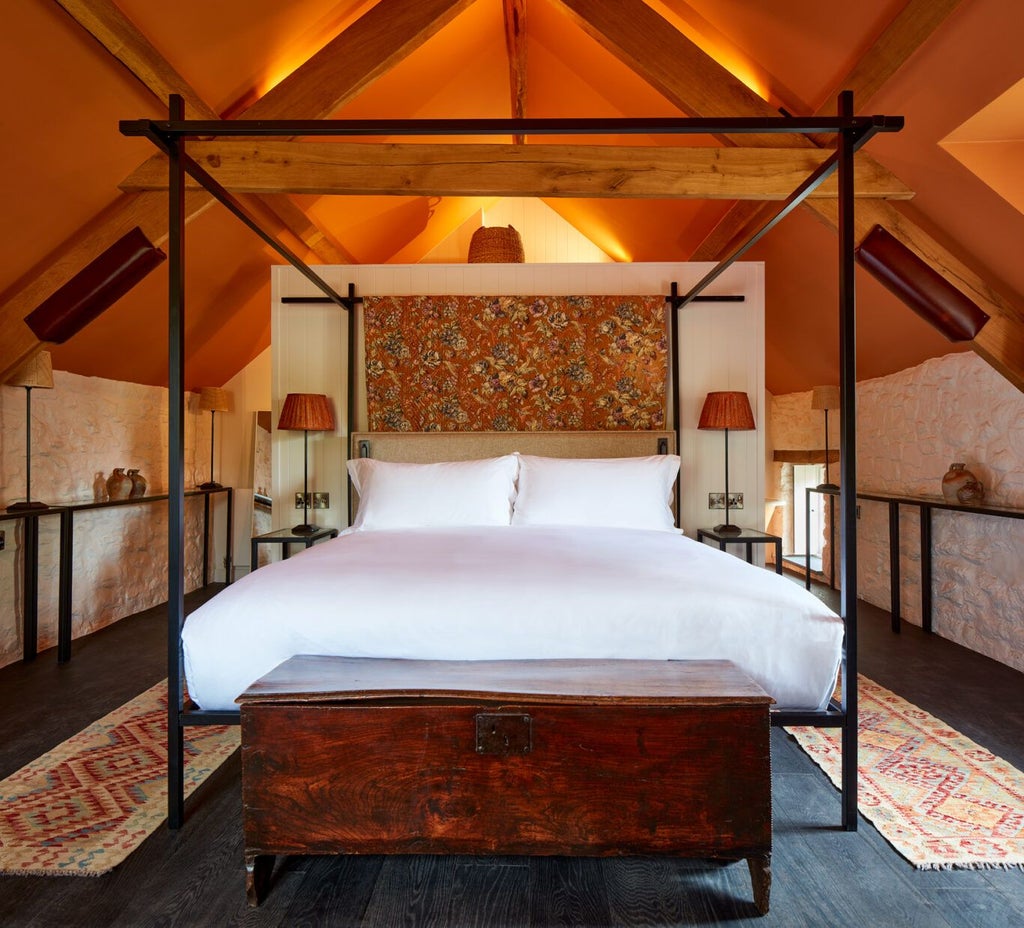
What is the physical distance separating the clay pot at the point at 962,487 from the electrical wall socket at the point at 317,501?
367cm

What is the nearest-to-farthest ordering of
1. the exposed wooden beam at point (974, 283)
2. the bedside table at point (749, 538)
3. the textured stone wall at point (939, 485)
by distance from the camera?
the exposed wooden beam at point (974, 283) → the textured stone wall at point (939, 485) → the bedside table at point (749, 538)

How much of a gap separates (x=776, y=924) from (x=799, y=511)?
17.8 ft

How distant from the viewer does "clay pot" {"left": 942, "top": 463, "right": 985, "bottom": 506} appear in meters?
3.49

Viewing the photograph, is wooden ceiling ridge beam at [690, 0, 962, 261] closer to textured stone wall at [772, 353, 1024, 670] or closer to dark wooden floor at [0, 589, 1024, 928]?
textured stone wall at [772, 353, 1024, 670]

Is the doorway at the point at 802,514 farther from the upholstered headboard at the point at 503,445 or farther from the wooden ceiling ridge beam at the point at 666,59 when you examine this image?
the wooden ceiling ridge beam at the point at 666,59

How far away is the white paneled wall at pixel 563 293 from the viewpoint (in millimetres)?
4137

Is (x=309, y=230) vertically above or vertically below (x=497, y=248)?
above

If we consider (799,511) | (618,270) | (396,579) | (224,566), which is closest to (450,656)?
(396,579)

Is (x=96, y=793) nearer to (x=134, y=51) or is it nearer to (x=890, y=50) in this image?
(x=134, y=51)

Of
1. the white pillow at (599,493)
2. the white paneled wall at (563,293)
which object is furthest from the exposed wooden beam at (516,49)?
the white pillow at (599,493)

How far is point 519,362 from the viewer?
4125 millimetres

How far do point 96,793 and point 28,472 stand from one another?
192cm

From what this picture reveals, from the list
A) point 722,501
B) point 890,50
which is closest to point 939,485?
point 722,501

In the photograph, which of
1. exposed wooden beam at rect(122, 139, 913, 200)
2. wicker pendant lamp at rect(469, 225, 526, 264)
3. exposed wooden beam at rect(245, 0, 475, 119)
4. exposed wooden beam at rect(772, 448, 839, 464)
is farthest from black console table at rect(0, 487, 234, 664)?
exposed wooden beam at rect(772, 448, 839, 464)
